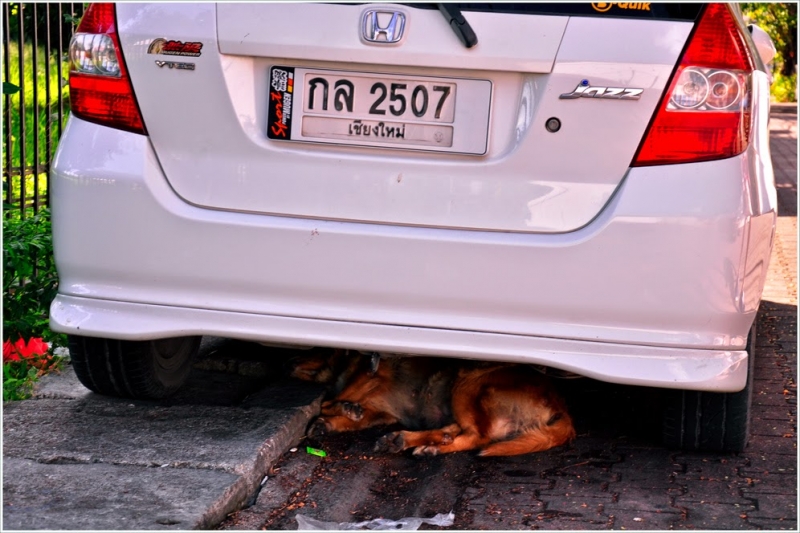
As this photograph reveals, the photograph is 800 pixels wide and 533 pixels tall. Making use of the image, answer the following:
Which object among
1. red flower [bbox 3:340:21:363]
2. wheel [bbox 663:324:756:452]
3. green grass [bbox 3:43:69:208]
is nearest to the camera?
wheel [bbox 663:324:756:452]

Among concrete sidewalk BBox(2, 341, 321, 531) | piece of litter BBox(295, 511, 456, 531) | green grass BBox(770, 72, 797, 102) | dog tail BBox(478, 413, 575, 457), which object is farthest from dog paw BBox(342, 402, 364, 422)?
green grass BBox(770, 72, 797, 102)

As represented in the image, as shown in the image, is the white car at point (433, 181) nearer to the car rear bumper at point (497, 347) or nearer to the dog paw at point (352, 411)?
the car rear bumper at point (497, 347)

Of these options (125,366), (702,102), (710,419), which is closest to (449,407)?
(710,419)

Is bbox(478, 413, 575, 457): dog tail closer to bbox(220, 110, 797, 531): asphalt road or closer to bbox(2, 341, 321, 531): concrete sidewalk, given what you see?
bbox(220, 110, 797, 531): asphalt road

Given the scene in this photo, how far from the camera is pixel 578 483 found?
131 inches

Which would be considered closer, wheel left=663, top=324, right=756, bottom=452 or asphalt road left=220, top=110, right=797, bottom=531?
asphalt road left=220, top=110, right=797, bottom=531

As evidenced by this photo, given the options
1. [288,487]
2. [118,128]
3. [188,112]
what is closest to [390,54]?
[188,112]

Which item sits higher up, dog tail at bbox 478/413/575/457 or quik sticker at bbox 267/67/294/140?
quik sticker at bbox 267/67/294/140

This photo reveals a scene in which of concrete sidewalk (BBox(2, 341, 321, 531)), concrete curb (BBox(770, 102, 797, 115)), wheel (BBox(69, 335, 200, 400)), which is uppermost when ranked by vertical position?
concrete curb (BBox(770, 102, 797, 115))

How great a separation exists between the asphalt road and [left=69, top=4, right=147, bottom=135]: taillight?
1.21 m

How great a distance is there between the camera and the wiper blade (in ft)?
9.14

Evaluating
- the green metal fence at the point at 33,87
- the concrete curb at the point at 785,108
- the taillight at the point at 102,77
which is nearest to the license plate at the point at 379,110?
the taillight at the point at 102,77

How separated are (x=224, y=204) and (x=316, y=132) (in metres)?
0.34

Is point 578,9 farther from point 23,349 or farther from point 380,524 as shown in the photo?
point 23,349
